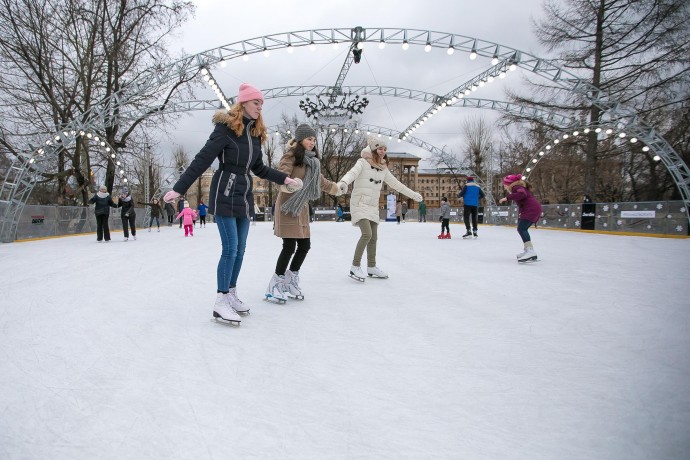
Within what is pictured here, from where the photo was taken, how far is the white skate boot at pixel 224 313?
2609 millimetres

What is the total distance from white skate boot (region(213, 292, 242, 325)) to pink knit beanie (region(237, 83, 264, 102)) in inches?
51.0

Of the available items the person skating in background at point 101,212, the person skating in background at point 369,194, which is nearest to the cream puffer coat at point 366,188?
the person skating in background at point 369,194

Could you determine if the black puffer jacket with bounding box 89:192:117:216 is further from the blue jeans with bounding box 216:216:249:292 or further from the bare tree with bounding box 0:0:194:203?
the blue jeans with bounding box 216:216:249:292

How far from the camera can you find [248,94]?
278 centimetres

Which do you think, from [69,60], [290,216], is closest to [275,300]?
[290,216]

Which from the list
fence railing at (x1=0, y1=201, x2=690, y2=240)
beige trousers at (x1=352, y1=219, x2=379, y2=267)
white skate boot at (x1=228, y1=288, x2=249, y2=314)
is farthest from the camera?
fence railing at (x1=0, y1=201, x2=690, y2=240)

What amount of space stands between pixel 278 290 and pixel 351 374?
161 cm

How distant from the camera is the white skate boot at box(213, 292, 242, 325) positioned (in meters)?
2.61

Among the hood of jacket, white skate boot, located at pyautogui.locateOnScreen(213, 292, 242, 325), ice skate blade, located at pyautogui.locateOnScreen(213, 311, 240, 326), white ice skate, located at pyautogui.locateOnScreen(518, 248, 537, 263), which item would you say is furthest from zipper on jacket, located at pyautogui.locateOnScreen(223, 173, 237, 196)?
white ice skate, located at pyautogui.locateOnScreen(518, 248, 537, 263)

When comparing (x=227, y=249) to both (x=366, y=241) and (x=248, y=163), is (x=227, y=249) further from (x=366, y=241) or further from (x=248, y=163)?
(x=366, y=241)

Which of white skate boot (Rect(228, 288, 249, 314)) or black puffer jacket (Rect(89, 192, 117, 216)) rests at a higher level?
black puffer jacket (Rect(89, 192, 117, 216))

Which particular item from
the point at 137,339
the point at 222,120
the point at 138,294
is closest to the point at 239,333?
the point at 137,339

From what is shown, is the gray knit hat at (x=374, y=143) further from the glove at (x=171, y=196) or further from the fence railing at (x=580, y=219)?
the fence railing at (x=580, y=219)

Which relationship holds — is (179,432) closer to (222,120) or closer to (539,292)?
(222,120)
